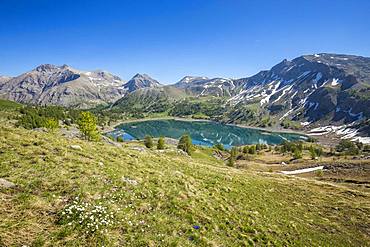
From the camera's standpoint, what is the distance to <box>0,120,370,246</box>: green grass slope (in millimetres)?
11711

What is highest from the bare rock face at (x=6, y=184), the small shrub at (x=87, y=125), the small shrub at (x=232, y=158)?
the bare rock face at (x=6, y=184)

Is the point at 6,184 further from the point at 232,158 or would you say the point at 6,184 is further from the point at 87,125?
the point at 232,158

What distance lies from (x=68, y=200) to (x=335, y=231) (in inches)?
872

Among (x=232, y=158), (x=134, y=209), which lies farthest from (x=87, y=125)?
(x=134, y=209)

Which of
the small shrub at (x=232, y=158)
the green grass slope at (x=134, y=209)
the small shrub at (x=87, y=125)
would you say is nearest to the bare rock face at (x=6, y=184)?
the green grass slope at (x=134, y=209)

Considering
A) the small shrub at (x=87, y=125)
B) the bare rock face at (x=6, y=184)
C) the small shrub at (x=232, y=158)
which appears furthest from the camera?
the small shrub at (x=232, y=158)

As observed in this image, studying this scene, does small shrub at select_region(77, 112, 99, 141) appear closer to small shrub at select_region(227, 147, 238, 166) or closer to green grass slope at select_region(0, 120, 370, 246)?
green grass slope at select_region(0, 120, 370, 246)

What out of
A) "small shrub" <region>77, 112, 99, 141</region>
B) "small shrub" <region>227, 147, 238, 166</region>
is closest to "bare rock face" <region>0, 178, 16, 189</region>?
"small shrub" <region>77, 112, 99, 141</region>

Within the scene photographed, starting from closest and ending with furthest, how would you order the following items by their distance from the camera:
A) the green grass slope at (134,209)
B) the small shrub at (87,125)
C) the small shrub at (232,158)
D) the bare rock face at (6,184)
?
the green grass slope at (134,209) → the bare rock face at (6,184) → the small shrub at (87,125) → the small shrub at (232,158)

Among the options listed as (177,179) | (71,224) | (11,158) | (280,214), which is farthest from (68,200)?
(280,214)

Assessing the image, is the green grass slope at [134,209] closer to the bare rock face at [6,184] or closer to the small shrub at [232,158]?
the bare rock face at [6,184]

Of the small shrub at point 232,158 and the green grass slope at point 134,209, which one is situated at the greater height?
the green grass slope at point 134,209

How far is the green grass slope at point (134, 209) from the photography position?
11.7 m

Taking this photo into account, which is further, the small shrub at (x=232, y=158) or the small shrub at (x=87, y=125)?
the small shrub at (x=232, y=158)
